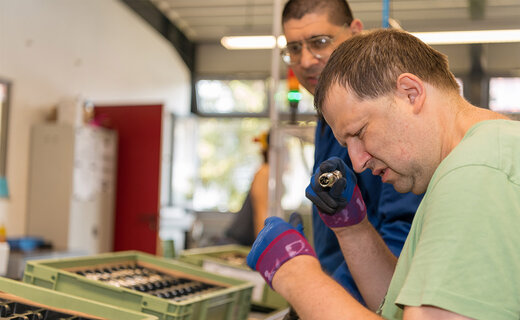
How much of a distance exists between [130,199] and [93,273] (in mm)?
4377

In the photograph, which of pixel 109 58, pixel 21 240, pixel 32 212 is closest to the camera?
pixel 21 240

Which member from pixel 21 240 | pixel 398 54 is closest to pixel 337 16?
pixel 398 54

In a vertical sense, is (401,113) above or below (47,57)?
below

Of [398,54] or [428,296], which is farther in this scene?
[398,54]

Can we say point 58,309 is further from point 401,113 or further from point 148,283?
point 401,113

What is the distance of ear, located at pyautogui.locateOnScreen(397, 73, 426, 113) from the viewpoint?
881 millimetres

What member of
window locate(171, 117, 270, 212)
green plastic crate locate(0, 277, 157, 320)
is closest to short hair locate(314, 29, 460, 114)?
green plastic crate locate(0, 277, 157, 320)

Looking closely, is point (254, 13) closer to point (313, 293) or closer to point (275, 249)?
point (275, 249)

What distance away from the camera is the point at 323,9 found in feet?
5.76

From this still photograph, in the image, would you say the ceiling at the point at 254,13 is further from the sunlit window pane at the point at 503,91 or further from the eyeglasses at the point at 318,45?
the eyeglasses at the point at 318,45

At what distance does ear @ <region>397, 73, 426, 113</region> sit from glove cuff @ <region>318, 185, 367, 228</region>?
15.6 inches

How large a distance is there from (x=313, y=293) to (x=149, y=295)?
0.69 metres

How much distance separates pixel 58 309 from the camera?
1.26 metres

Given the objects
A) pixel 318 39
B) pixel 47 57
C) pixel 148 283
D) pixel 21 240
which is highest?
pixel 47 57
